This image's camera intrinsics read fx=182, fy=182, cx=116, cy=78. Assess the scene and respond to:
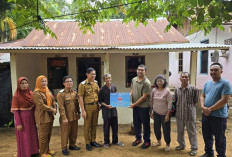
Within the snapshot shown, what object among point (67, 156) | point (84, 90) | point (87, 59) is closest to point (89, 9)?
point (84, 90)

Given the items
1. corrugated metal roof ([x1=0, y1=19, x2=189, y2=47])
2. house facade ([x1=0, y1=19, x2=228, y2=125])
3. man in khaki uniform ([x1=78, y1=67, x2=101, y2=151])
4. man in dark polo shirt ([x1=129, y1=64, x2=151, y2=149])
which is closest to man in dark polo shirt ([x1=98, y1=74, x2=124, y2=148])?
man in khaki uniform ([x1=78, y1=67, x2=101, y2=151])

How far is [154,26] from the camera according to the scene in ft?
31.2

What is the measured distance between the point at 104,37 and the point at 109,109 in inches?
208

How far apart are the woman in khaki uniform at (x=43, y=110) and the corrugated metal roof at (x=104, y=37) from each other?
15.1ft

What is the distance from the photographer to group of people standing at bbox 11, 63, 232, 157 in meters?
3.15

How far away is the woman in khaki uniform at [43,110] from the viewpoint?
3348 millimetres

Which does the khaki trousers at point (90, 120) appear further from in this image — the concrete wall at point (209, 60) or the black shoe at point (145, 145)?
the concrete wall at point (209, 60)

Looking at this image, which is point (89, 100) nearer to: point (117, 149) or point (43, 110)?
point (43, 110)

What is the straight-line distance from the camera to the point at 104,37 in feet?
28.0

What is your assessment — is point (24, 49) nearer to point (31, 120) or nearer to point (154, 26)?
point (31, 120)

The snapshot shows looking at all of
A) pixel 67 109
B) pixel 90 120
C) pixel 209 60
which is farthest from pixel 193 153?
pixel 209 60

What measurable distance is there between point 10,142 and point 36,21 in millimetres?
3204

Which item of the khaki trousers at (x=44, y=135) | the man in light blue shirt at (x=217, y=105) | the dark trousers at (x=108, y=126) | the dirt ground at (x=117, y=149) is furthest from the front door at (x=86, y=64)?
the man in light blue shirt at (x=217, y=105)

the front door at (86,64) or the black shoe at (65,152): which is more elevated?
the front door at (86,64)
